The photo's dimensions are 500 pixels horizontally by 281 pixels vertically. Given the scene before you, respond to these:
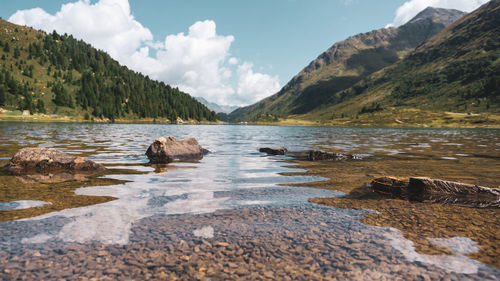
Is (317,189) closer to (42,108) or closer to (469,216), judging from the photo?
(469,216)

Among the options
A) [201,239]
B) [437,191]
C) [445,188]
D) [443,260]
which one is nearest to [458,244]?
[443,260]

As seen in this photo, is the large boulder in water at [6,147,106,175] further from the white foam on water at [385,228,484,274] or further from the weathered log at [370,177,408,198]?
the white foam on water at [385,228,484,274]

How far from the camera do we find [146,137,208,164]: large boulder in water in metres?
19.4

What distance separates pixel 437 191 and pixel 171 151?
679 inches

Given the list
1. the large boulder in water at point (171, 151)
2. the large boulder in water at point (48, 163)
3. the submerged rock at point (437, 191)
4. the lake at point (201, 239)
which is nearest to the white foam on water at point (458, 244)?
the lake at point (201, 239)

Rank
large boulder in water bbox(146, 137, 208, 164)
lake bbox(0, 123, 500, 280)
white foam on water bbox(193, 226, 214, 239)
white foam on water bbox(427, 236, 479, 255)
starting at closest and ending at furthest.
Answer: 1. lake bbox(0, 123, 500, 280)
2. white foam on water bbox(427, 236, 479, 255)
3. white foam on water bbox(193, 226, 214, 239)
4. large boulder in water bbox(146, 137, 208, 164)

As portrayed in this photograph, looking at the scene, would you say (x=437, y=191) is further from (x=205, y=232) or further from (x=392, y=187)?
(x=205, y=232)

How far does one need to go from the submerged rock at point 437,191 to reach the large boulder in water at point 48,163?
14885 millimetres

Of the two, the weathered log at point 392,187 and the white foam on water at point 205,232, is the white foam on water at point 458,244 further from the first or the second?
the white foam on water at point 205,232

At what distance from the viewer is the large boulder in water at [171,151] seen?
63.7ft

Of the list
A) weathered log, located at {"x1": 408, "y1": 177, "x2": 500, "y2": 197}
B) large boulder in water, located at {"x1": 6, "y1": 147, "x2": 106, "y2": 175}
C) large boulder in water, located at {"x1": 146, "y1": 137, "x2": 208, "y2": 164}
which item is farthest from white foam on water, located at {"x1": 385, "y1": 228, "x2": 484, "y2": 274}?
large boulder in water, located at {"x1": 146, "y1": 137, "x2": 208, "y2": 164}

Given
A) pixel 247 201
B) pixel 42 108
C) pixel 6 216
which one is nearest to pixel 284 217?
pixel 247 201

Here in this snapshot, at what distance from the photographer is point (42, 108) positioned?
168 metres

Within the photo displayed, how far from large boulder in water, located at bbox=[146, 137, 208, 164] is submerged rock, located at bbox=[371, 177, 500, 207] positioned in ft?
47.6
